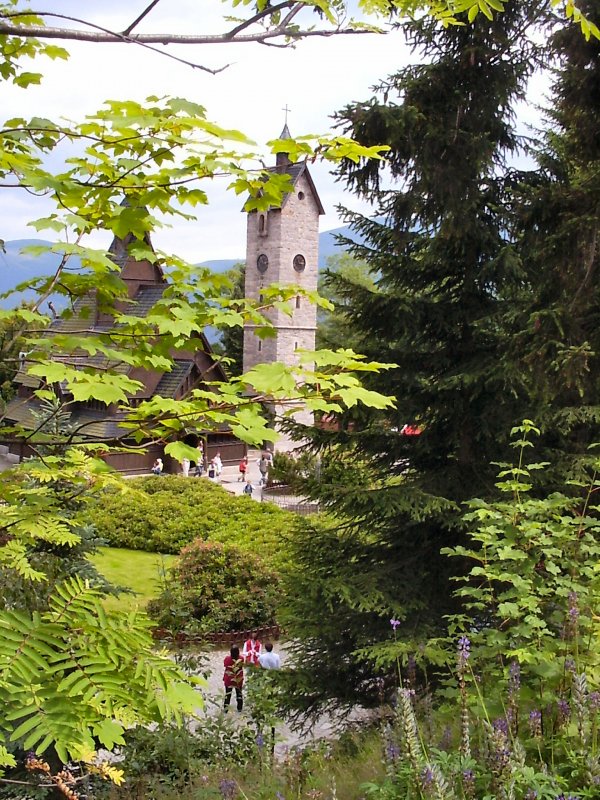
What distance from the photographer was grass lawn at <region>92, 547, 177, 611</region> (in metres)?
16.7

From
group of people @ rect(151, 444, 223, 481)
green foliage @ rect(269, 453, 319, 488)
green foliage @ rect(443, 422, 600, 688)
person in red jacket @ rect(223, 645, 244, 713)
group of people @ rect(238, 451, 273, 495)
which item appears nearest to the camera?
green foliage @ rect(443, 422, 600, 688)

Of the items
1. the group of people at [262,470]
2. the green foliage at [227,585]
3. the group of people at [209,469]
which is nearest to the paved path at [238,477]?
the group of people at [262,470]

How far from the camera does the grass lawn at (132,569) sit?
1673cm

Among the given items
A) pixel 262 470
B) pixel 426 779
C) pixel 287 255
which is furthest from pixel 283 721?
pixel 287 255

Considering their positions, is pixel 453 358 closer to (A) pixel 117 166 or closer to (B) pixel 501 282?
(B) pixel 501 282

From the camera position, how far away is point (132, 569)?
18.9 metres

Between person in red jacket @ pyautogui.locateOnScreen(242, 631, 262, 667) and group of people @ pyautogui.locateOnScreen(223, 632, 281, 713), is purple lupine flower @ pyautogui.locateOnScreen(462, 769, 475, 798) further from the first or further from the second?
person in red jacket @ pyautogui.locateOnScreen(242, 631, 262, 667)

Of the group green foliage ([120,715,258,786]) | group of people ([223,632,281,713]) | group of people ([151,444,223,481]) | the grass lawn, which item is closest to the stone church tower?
group of people ([151,444,223,481])

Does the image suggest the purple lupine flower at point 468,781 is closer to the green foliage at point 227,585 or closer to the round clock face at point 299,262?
the green foliage at point 227,585

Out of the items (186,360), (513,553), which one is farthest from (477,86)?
(186,360)

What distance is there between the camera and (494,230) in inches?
338

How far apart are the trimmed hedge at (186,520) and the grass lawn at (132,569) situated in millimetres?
471

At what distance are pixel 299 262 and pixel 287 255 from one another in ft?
3.44

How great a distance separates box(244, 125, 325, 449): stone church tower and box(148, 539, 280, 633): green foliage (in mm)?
20178
